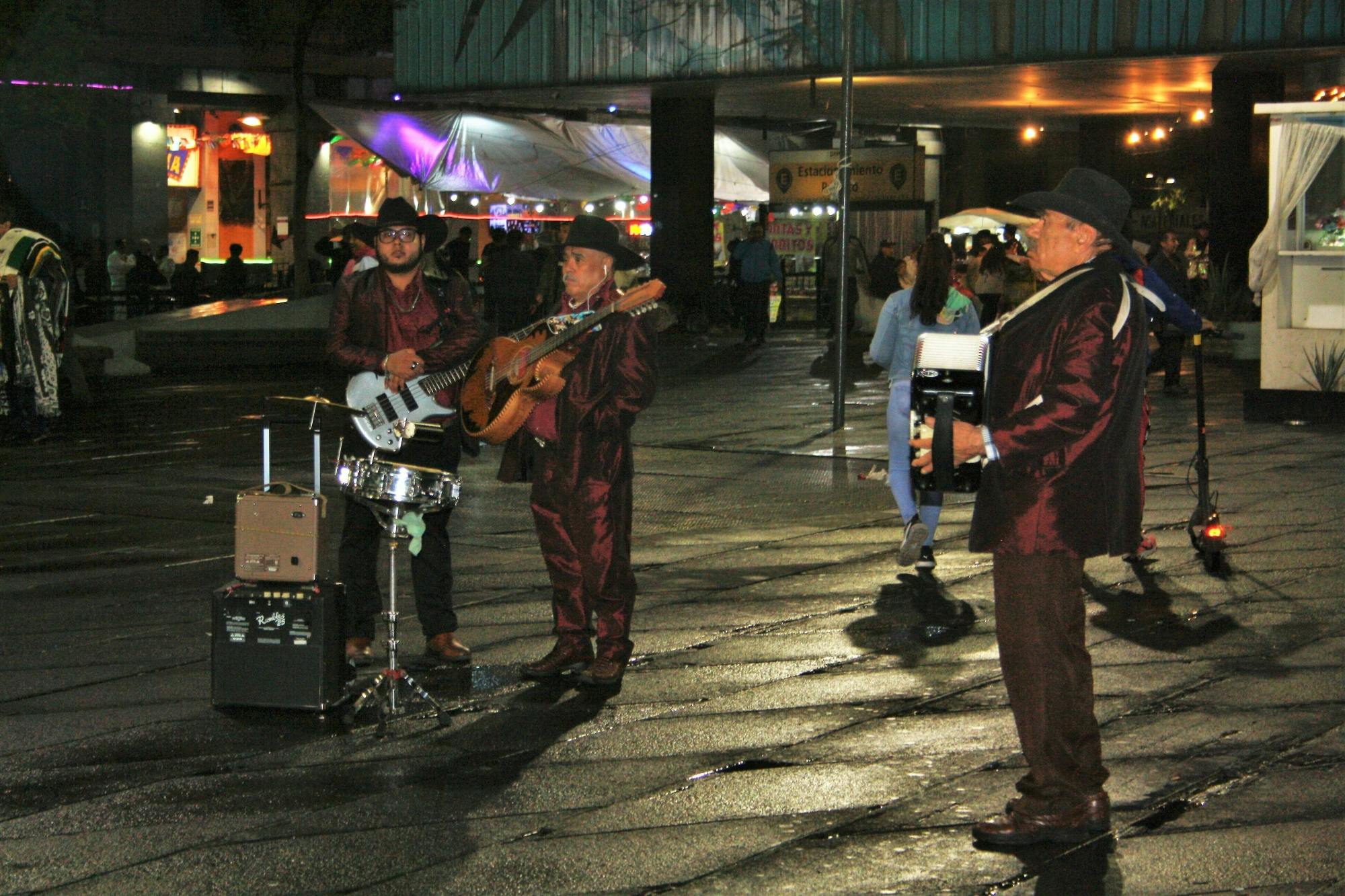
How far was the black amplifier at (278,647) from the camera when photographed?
6.33m

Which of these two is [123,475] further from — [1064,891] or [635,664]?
[1064,891]

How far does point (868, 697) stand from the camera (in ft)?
21.6

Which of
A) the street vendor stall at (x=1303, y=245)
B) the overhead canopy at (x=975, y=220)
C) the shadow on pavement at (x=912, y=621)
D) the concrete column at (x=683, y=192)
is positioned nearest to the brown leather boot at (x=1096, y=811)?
the shadow on pavement at (x=912, y=621)

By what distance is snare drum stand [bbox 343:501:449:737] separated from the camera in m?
6.23

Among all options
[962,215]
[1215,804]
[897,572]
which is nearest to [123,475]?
[897,572]

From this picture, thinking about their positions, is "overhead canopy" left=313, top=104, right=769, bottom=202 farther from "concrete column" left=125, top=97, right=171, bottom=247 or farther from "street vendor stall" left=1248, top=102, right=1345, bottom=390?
"street vendor stall" left=1248, top=102, right=1345, bottom=390

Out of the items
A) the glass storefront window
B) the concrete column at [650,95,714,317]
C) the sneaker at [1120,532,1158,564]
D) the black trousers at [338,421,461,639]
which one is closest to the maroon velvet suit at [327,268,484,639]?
the black trousers at [338,421,461,639]

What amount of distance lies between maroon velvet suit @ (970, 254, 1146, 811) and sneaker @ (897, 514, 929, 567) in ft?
13.0

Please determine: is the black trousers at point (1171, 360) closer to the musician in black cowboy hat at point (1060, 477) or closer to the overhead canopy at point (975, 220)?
the musician in black cowboy hat at point (1060, 477)

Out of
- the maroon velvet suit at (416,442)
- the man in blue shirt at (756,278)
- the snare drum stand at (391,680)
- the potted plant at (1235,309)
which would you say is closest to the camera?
the snare drum stand at (391,680)

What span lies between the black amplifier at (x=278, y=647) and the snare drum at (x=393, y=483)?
1.22 feet

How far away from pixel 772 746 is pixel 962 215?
1244 inches

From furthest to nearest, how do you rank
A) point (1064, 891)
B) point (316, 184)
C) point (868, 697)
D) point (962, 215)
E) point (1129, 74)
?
point (316, 184) → point (962, 215) → point (1129, 74) → point (868, 697) → point (1064, 891)

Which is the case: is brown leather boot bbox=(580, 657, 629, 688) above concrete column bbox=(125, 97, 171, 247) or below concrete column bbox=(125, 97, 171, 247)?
below
